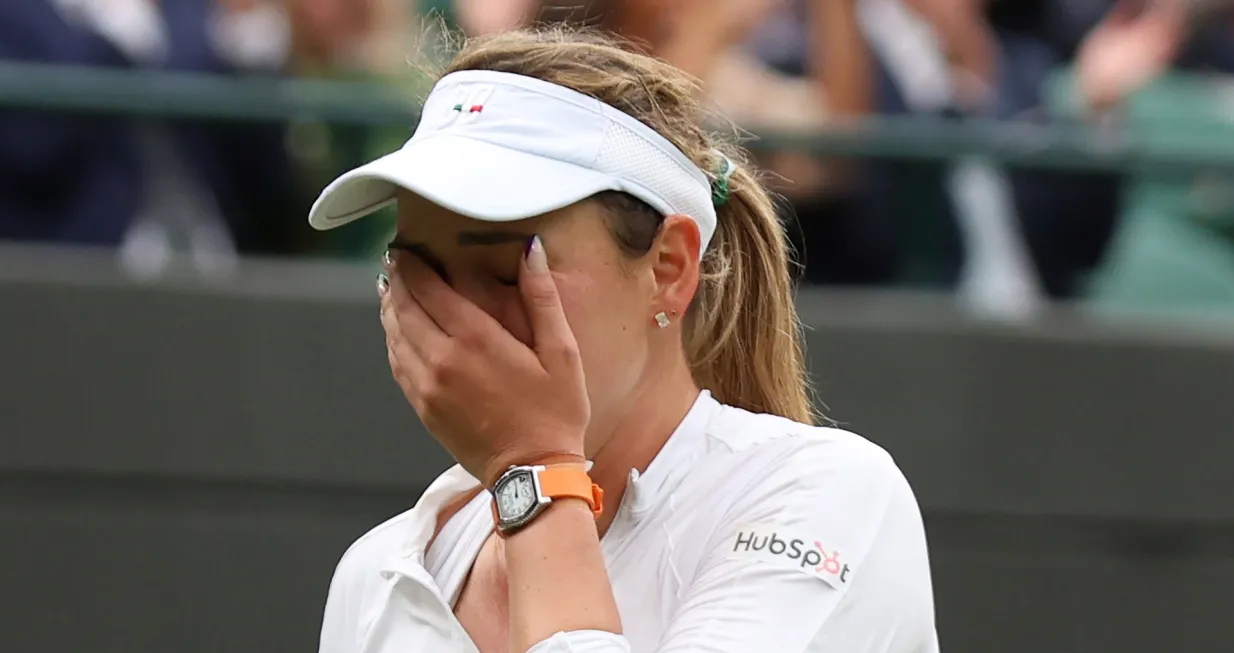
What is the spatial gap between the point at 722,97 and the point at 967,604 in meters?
1.49

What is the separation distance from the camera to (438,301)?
175cm

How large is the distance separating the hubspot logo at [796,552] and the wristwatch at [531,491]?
175 mm

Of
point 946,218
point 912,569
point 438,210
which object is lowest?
point 912,569

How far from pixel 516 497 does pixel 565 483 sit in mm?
52

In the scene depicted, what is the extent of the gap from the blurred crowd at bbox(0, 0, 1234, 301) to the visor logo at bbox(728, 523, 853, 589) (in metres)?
2.47

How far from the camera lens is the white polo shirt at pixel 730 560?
1.73 m

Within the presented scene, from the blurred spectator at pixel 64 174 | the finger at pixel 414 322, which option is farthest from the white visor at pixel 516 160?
the blurred spectator at pixel 64 174

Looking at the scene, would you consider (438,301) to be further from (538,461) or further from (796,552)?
(796,552)

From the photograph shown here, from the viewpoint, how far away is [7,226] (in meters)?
4.50

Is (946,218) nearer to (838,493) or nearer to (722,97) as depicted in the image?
(722,97)

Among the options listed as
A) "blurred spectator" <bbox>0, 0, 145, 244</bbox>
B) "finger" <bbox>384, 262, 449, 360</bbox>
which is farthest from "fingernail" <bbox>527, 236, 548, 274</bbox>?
"blurred spectator" <bbox>0, 0, 145, 244</bbox>

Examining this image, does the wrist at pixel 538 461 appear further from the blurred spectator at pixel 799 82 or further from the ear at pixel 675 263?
the blurred spectator at pixel 799 82

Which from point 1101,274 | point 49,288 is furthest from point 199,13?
point 1101,274

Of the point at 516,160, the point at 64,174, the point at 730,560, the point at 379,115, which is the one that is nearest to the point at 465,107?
the point at 516,160
